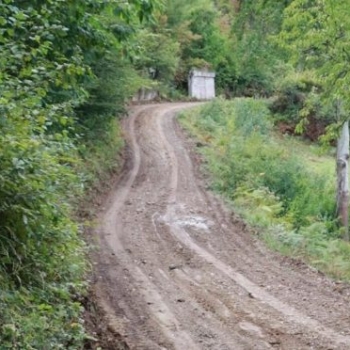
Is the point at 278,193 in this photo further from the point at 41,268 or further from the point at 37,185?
the point at 37,185

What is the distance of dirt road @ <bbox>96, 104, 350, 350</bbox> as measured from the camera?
23.0 ft

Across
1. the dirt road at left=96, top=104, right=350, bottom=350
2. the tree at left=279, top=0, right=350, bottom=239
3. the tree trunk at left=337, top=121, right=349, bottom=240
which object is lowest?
the dirt road at left=96, top=104, right=350, bottom=350

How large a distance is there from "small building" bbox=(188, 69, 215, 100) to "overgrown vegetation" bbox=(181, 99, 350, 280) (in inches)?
797

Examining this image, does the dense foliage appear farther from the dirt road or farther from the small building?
the small building

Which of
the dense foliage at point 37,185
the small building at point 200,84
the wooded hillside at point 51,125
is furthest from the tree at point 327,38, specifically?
the small building at point 200,84

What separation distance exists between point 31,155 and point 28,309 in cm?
133

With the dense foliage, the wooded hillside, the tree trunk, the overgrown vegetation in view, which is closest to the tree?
the wooded hillside

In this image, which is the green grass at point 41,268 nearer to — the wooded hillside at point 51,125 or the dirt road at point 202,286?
the wooded hillside at point 51,125

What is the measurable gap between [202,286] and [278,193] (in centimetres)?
849

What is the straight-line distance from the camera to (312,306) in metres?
8.21

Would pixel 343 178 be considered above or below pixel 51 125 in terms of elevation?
below

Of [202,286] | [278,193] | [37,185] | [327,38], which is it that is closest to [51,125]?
[37,185]

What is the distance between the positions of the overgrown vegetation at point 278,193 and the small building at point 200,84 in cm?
2024

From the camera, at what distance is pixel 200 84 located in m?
46.0
